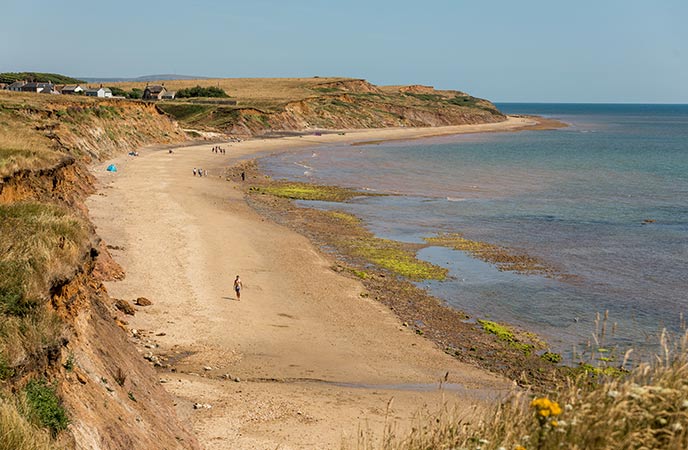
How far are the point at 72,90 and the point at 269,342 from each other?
10927 cm

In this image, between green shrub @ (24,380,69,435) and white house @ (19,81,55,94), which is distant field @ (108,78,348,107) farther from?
green shrub @ (24,380,69,435)

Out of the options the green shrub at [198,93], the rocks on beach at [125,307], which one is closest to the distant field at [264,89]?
the green shrub at [198,93]

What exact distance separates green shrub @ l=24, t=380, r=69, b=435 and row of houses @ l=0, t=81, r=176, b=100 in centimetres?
10574

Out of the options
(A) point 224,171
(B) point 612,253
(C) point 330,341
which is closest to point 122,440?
(C) point 330,341

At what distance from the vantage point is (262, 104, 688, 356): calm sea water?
87.7ft

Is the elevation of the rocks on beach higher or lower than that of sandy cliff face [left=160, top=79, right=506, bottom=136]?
lower

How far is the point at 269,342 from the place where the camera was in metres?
21.8

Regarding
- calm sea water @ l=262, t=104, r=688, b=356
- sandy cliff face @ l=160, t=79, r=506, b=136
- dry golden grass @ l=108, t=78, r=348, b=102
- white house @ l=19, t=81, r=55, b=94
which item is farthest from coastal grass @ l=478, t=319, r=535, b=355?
dry golden grass @ l=108, t=78, r=348, b=102

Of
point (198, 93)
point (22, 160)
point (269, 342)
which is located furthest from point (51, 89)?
point (269, 342)

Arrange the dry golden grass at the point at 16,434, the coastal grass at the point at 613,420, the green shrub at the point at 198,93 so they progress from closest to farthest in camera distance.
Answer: the coastal grass at the point at 613,420, the dry golden grass at the point at 16,434, the green shrub at the point at 198,93

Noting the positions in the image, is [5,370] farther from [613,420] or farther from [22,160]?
[22,160]

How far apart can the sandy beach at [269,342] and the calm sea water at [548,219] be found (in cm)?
527

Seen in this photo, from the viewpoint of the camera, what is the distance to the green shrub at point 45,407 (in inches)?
352

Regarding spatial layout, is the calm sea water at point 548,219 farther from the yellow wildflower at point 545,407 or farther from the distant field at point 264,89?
the distant field at point 264,89
